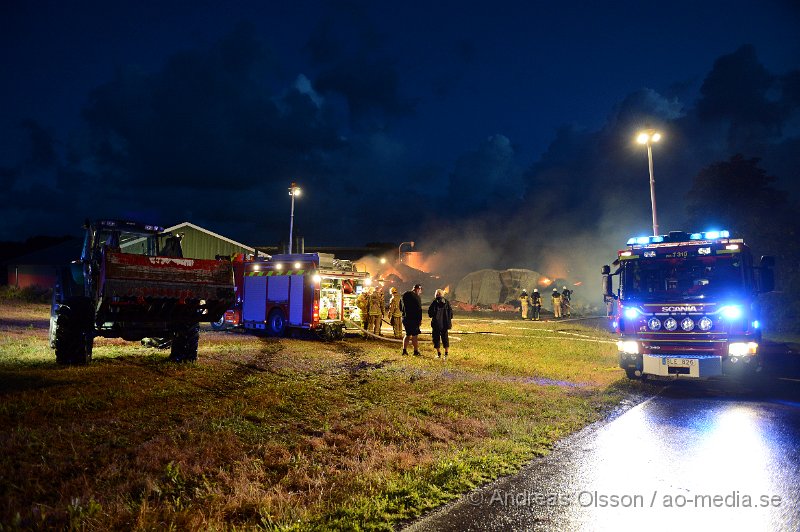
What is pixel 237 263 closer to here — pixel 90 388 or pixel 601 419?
pixel 90 388

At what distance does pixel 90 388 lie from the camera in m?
7.25

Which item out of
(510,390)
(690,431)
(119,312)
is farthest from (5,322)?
(690,431)

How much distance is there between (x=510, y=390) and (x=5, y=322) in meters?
18.1

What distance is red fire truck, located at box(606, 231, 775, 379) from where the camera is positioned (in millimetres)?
9094

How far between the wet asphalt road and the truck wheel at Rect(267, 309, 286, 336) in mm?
11576

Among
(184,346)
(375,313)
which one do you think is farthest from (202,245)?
(184,346)

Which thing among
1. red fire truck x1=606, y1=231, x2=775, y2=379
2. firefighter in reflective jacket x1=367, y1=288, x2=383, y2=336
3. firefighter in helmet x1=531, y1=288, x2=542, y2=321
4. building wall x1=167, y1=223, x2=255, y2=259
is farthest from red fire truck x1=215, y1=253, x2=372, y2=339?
building wall x1=167, y1=223, x2=255, y2=259

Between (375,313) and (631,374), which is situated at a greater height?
(375,313)

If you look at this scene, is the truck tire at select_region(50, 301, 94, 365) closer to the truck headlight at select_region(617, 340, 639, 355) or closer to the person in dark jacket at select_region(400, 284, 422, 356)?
the person in dark jacket at select_region(400, 284, 422, 356)

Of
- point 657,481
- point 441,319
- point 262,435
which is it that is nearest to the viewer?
point 657,481

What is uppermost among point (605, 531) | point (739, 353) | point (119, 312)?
point (119, 312)

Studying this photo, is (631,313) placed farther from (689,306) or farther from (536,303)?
(536,303)

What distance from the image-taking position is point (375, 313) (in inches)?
656

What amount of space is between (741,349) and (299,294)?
11506 millimetres
